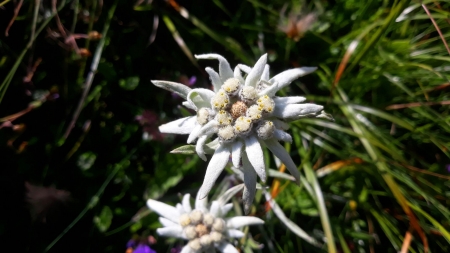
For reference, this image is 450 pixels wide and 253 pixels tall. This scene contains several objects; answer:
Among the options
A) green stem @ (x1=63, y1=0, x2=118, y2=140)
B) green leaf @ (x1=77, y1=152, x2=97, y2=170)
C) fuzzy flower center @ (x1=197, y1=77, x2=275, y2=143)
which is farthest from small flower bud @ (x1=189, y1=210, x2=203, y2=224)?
green stem @ (x1=63, y1=0, x2=118, y2=140)

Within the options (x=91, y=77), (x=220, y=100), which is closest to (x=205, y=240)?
(x=220, y=100)

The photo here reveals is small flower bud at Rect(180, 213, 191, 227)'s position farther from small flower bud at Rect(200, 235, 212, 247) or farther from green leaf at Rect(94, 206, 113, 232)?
green leaf at Rect(94, 206, 113, 232)

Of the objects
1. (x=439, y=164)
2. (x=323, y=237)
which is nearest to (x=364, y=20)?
(x=439, y=164)

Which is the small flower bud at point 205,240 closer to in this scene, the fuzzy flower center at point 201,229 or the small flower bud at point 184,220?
the fuzzy flower center at point 201,229

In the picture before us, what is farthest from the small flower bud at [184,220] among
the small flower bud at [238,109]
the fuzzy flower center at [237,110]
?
the small flower bud at [238,109]

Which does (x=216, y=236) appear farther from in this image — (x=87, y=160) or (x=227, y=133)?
(x=87, y=160)

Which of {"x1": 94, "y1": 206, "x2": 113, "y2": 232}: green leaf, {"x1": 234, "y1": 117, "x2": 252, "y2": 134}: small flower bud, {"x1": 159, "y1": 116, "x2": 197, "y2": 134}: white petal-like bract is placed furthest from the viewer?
{"x1": 94, "y1": 206, "x2": 113, "y2": 232}: green leaf
